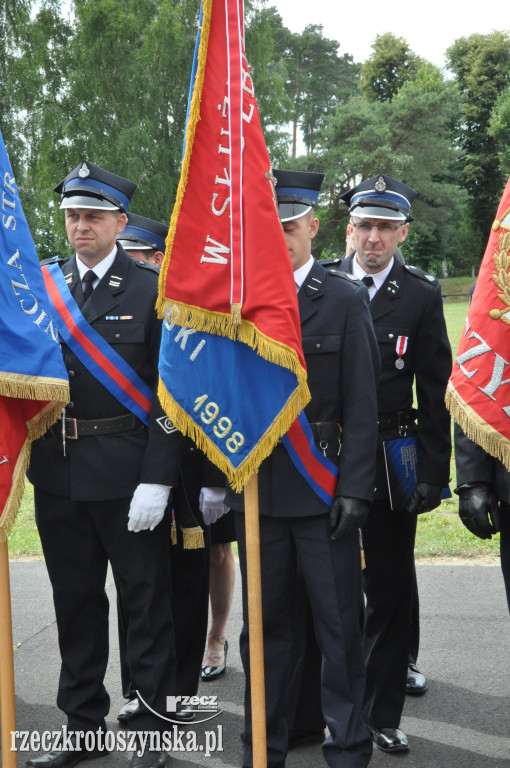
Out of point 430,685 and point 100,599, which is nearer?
point 100,599

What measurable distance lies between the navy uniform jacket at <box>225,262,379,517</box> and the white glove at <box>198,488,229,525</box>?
78 centimetres

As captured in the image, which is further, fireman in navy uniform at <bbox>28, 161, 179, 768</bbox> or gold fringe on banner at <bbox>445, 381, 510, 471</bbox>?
fireman in navy uniform at <bbox>28, 161, 179, 768</bbox>

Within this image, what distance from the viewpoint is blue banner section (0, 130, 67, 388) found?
10.2 ft

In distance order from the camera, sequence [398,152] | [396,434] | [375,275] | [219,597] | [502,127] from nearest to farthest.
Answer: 1. [396,434]
2. [375,275]
3. [219,597]
4. [398,152]
5. [502,127]

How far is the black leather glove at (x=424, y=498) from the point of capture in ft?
11.9

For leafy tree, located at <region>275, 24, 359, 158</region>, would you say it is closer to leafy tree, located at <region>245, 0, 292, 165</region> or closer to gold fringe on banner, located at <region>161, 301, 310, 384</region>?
leafy tree, located at <region>245, 0, 292, 165</region>

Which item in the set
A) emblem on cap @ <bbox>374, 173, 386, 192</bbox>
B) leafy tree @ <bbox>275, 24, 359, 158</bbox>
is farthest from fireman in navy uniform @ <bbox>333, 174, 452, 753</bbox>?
leafy tree @ <bbox>275, 24, 359, 158</bbox>

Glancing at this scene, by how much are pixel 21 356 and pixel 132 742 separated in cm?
168

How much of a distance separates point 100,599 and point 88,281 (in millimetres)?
1311

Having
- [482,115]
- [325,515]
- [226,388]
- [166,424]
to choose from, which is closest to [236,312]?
[226,388]

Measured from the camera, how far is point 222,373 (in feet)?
10.1

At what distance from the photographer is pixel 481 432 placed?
304cm

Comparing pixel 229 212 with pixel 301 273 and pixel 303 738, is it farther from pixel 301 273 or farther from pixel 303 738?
pixel 303 738

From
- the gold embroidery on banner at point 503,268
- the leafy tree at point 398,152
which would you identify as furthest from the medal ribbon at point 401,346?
the leafy tree at point 398,152
